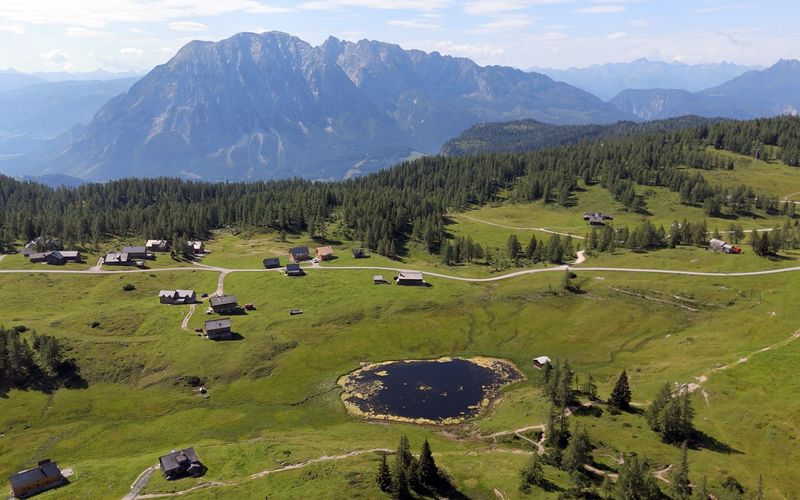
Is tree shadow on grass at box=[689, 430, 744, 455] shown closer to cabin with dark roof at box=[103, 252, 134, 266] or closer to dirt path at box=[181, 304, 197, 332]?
dirt path at box=[181, 304, 197, 332]

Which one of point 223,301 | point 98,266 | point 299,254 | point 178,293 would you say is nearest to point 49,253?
point 98,266

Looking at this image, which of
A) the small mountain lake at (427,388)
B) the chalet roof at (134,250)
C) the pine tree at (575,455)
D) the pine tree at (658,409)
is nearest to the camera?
the pine tree at (575,455)

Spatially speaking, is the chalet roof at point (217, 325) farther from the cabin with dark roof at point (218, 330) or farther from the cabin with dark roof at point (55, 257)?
the cabin with dark roof at point (55, 257)

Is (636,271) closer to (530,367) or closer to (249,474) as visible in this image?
(530,367)

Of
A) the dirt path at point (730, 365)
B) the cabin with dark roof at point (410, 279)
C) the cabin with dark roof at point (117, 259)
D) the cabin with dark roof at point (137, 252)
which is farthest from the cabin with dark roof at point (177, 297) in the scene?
the dirt path at point (730, 365)

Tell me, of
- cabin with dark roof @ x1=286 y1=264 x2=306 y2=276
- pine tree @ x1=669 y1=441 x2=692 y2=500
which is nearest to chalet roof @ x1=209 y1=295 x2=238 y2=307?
cabin with dark roof @ x1=286 y1=264 x2=306 y2=276

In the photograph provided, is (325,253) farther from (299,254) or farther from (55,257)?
(55,257)
